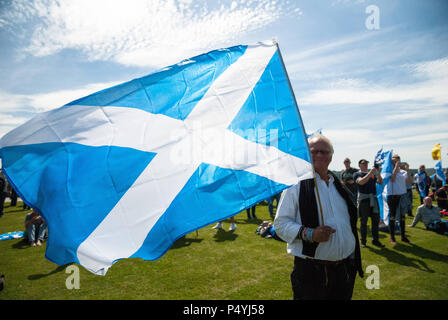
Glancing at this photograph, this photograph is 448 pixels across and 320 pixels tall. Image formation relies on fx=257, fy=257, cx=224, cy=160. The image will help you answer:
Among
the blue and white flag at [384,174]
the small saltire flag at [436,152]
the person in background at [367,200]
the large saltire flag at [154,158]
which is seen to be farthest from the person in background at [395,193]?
the small saltire flag at [436,152]

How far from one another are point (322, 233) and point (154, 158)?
1744mm

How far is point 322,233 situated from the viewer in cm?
228

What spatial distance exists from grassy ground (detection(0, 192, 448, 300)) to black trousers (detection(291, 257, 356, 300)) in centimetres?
231

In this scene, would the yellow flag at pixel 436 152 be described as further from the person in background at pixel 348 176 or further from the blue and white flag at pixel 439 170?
the person in background at pixel 348 176

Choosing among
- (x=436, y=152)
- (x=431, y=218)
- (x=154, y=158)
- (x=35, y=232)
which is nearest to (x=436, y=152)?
(x=436, y=152)

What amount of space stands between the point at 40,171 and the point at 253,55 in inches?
100

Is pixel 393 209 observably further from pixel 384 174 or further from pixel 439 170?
pixel 439 170

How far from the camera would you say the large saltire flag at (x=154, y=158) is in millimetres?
2398

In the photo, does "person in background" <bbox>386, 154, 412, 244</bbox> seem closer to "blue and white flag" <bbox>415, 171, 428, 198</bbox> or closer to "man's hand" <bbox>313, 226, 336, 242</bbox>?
"man's hand" <bbox>313, 226, 336, 242</bbox>

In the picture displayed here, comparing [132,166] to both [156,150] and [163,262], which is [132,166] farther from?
[163,262]

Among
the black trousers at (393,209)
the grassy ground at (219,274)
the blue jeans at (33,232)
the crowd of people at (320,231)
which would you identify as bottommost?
the grassy ground at (219,274)

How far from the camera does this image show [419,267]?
582 centimetres

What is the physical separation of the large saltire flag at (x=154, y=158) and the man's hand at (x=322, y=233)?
474 mm
